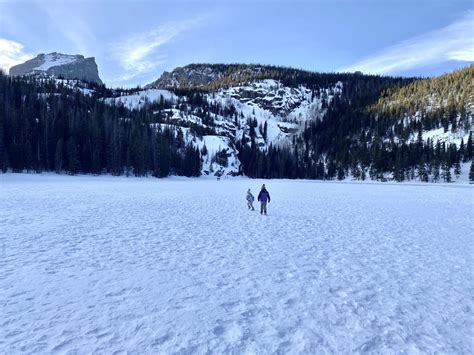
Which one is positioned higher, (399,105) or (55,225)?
(399,105)

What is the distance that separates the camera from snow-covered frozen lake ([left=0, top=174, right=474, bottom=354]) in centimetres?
564

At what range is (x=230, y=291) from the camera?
793 cm

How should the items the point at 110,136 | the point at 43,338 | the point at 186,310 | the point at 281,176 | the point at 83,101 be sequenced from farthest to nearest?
the point at 83,101 < the point at 281,176 < the point at 110,136 < the point at 186,310 < the point at 43,338

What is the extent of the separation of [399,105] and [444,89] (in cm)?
2222

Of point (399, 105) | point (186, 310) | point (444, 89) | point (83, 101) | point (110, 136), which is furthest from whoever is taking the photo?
point (399, 105)

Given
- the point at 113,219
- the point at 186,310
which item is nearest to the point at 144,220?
the point at 113,219

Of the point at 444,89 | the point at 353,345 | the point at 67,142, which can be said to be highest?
the point at 444,89

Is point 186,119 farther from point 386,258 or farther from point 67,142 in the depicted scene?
point 386,258

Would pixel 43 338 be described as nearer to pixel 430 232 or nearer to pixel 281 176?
pixel 430 232

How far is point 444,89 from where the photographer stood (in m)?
162

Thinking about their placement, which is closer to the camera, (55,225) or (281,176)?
(55,225)

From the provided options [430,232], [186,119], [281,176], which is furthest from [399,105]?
[430,232]

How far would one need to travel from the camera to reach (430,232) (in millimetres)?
16609

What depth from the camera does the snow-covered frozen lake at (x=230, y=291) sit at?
5645mm
